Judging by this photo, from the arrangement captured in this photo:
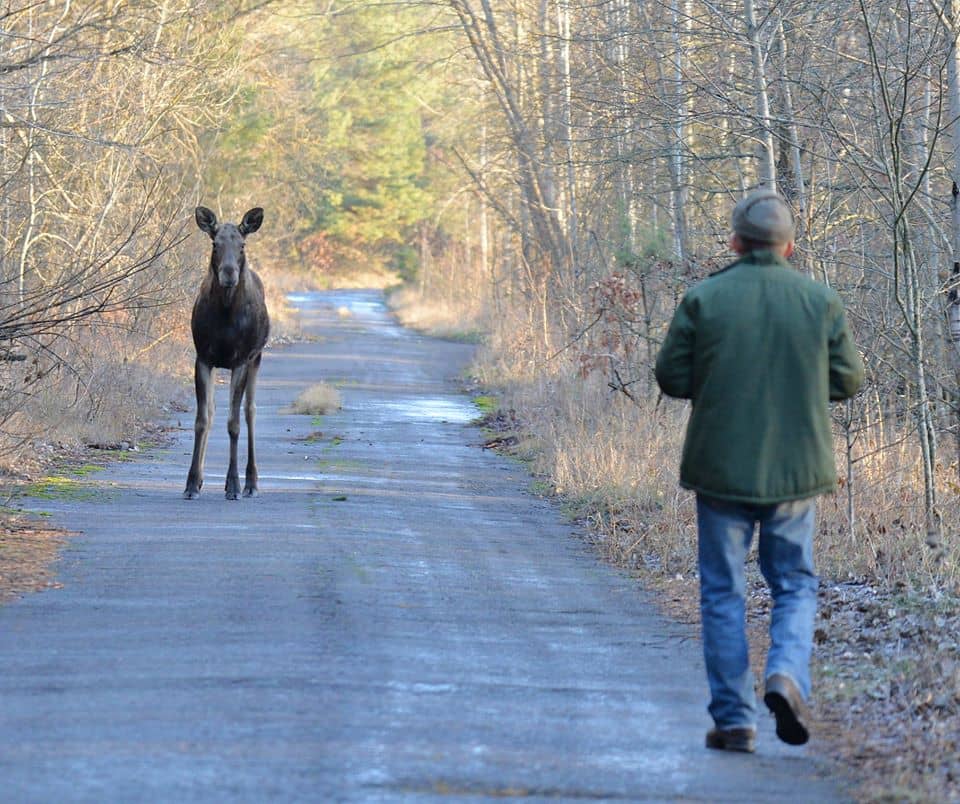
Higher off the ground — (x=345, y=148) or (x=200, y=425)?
(x=345, y=148)

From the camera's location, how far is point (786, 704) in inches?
254

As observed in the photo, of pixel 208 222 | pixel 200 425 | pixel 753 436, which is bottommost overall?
pixel 200 425

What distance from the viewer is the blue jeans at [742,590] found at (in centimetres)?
671

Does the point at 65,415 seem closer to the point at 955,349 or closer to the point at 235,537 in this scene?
the point at 235,537

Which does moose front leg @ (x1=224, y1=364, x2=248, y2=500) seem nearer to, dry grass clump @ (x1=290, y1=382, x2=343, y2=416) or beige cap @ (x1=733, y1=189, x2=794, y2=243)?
dry grass clump @ (x1=290, y1=382, x2=343, y2=416)

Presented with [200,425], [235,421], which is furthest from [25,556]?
[235,421]

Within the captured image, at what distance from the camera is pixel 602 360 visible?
18438mm

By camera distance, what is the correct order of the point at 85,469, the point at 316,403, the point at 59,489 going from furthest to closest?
the point at 316,403 → the point at 85,469 → the point at 59,489

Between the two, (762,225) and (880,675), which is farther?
(880,675)

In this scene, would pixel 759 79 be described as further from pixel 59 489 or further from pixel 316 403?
pixel 316 403

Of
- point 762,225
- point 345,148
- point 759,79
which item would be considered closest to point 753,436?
point 762,225

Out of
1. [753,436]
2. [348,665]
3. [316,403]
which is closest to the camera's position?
[753,436]

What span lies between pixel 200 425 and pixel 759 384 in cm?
872

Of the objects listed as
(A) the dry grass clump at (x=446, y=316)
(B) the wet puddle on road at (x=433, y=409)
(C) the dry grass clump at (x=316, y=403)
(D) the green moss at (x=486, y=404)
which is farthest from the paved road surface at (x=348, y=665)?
(A) the dry grass clump at (x=446, y=316)
